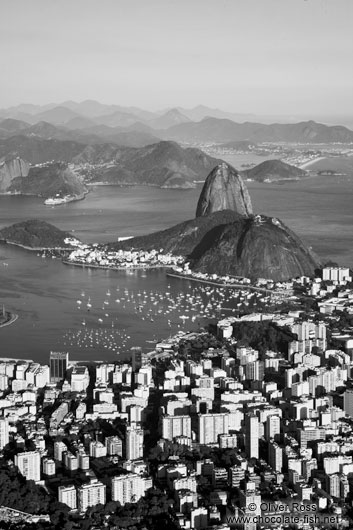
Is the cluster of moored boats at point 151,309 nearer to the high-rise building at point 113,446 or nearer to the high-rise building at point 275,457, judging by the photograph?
the high-rise building at point 113,446

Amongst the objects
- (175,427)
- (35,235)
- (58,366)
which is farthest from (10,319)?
(35,235)

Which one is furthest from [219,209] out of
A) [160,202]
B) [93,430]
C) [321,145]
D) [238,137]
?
[238,137]

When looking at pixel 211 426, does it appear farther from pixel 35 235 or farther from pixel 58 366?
A: pixel 35 235

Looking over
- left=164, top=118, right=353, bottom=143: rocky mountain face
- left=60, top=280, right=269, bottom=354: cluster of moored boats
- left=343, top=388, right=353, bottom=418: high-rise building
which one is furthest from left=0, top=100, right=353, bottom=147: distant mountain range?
left=343, top=388, right=353, bottom=418: high-rise building

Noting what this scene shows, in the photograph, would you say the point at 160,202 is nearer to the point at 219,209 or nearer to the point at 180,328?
the point at 219,209

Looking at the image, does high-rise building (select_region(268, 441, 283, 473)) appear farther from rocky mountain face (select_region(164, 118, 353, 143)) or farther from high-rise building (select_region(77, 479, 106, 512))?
rocky mountain face (select_region(164, 118, 353, 143))

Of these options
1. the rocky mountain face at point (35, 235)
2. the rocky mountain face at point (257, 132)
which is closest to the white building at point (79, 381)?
the rocky mountain face at point (35, 235)

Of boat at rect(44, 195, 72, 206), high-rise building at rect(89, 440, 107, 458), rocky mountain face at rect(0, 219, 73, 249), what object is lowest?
high-rise building at rect(89, 440, 107, 458)
